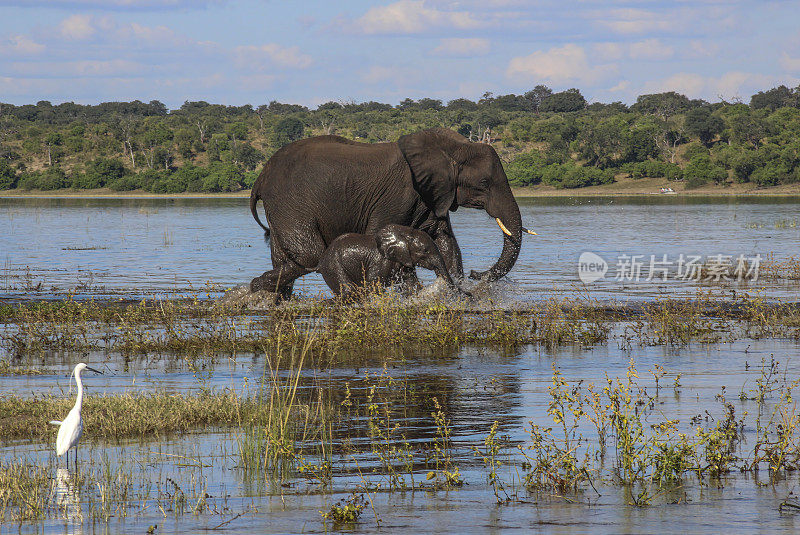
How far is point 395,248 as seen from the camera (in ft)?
44.0

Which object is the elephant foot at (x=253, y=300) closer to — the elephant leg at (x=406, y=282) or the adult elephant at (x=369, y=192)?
the adult elephant at (x=369, y=192)

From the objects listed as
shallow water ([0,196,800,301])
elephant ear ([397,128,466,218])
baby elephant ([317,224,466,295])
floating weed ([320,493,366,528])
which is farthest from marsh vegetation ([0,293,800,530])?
shallow water ([0,196,800,301])

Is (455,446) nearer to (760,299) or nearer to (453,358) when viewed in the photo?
(453,358)

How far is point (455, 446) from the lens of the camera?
7391 millimetres

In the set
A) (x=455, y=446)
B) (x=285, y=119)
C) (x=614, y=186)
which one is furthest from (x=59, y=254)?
(x=285, y=119)

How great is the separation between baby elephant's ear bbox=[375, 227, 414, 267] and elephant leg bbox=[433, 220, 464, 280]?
112 cm

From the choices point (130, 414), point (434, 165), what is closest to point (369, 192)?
point (434, 165)

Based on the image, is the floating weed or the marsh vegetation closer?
the floating weed

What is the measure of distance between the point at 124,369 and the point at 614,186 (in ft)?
205
